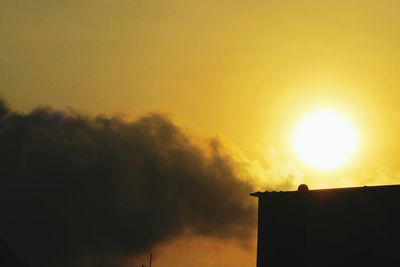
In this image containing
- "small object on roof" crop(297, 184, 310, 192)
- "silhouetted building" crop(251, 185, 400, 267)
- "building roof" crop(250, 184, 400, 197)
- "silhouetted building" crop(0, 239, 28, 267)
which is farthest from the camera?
"silhouetted building" crop(0, 239, 28, 267)

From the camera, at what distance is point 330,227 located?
29.9 m

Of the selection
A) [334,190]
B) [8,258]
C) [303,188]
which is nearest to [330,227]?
[334,190]

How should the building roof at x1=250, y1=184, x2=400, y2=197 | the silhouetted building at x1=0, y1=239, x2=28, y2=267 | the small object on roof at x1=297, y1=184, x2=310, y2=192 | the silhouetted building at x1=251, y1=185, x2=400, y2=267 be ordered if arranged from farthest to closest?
1. the silhouetted building at x1=0, y1=239, x2=28, y2=267
2. the small object on roof at x1=297, y1=184, x2=310, y2=192
3. the building roof at x1=250, y1=184, x2=400, y2=197
4. the silhouetted building at x1=251, y1=185, x2=400, y2=267

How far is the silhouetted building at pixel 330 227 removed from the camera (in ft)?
91.4

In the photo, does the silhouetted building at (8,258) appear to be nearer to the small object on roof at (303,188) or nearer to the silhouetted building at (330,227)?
the silhouetted building at (330,227)

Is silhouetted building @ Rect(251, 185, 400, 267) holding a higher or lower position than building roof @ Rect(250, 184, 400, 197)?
lower

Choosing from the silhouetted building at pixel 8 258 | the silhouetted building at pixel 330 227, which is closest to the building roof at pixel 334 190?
the silhouetted building at pixel 330 227

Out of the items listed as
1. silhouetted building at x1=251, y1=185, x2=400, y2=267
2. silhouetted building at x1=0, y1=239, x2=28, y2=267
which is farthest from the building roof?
silhouetted building at x1=0, y1=239, x2=28, y2=267

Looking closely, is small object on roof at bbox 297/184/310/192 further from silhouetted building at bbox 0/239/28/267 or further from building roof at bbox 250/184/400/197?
silhouetted building at bbox 0/239/28/267

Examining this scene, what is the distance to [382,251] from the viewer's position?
27594mm

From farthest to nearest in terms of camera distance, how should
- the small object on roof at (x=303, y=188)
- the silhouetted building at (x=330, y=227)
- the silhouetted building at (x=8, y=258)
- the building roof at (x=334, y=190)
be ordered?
1. the silhouetted building at (x=8, y=258)
2. the small object on roof at (x=303, y=188)
3. the building roof at (x=334, y=190)
4. the silhouetted building at (x=330, y=227)

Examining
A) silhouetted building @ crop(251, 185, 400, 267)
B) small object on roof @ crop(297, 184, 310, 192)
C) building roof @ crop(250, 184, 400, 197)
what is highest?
small object on roof @ crop(297, 184, 310, 192)

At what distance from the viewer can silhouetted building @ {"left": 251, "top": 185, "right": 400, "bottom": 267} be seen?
27.9 m

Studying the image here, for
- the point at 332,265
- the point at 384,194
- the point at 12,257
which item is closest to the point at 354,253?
the point at 332,265
